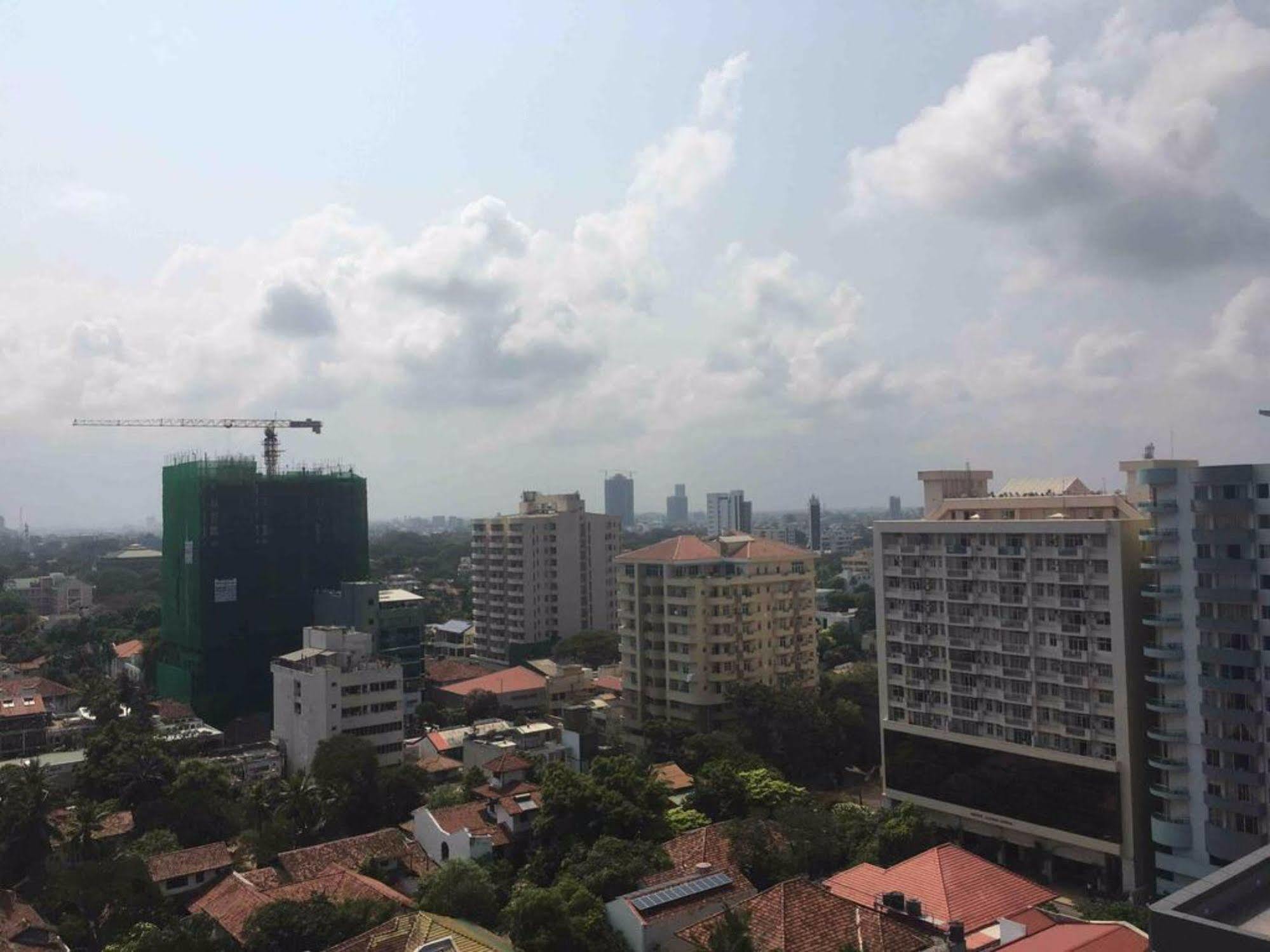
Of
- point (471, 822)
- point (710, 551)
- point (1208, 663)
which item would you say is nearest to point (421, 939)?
point (471, 822)

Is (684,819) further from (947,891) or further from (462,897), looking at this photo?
(947,891)

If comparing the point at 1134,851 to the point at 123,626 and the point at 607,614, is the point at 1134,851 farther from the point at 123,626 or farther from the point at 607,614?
the point at 123,626

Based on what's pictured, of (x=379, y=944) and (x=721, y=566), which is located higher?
(x=721, y=566)

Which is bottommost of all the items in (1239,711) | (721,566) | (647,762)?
(647,762)

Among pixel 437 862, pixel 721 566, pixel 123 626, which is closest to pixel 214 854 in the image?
pixel 437 862

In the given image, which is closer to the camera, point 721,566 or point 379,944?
point 379,944

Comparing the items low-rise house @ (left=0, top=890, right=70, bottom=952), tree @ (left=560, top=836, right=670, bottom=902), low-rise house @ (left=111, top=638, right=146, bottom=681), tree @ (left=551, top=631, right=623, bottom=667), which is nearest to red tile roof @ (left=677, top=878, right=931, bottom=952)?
tree @ (left=560, top=836, right=670, bottom=902)
